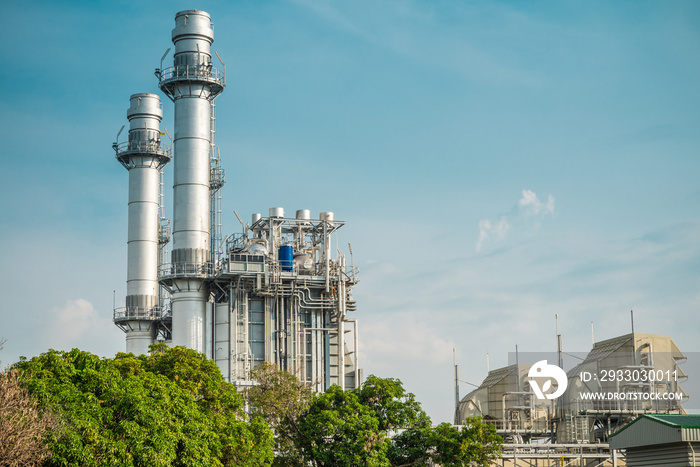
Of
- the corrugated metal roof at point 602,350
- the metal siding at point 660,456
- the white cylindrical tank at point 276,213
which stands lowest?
the metal siding at point 660,456

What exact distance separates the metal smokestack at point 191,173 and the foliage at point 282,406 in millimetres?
17562

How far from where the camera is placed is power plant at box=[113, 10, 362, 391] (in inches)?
2995

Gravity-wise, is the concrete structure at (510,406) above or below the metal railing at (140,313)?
below

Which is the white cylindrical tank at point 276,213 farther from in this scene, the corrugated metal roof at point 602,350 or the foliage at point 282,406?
the corrugated metal roof at point 602,350

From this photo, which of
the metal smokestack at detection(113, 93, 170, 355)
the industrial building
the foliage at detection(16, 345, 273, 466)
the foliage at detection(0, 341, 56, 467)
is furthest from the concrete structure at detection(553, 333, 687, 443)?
the foliage at detection(0, 341, 56, 467)

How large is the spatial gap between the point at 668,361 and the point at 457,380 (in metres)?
18.7

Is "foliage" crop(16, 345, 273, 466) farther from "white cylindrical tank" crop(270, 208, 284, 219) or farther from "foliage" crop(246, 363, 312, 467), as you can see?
"white cylindrical tank" crop(270, 208, 284, 219)

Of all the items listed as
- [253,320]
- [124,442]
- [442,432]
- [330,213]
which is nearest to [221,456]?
[124,442]

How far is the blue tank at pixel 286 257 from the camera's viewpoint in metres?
77.5

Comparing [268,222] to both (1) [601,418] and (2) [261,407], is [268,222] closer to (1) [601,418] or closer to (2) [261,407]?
(2) [261,407]

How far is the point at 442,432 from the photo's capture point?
54.8m

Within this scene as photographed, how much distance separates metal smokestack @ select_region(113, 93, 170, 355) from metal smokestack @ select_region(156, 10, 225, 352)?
13.7m

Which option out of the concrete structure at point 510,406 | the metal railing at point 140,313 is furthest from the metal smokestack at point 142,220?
the concrete structure at point 510,406

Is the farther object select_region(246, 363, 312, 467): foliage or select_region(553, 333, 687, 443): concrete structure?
select_region(553, 333, 687, 443): concrete structure
